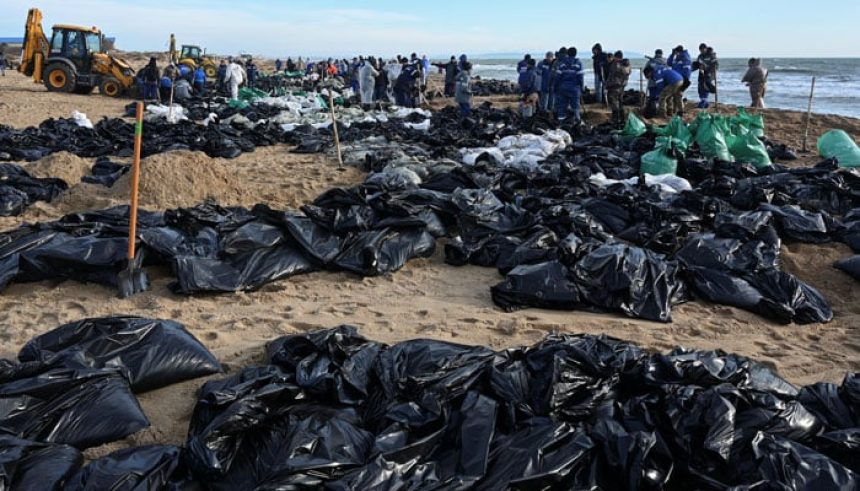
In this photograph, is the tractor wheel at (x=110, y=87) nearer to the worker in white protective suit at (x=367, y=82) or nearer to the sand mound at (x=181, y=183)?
the worker in white protective suit at (x=367, y=82)

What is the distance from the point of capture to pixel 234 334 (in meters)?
3.77

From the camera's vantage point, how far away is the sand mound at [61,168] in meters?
7.50

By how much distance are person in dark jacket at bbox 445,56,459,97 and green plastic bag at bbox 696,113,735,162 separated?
11679 mm

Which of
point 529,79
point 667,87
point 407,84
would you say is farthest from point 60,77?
point 667,87

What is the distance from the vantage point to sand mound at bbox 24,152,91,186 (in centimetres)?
750

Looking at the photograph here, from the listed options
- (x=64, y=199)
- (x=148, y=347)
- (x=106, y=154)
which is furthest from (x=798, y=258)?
(x=106, y=154)

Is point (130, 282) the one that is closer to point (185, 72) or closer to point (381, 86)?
point (381, 86)

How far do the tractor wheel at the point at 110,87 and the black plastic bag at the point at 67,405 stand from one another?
64.7 feet

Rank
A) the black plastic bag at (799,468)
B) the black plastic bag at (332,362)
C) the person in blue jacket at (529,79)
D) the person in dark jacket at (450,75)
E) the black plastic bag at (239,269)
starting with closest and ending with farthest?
the black plastic bag at (799,468) → the black plastic bag at (332,362) → the black plastic bag at (239,269) → the person in blue jacket at (529,79) → the person in dark jacket at (450,75)

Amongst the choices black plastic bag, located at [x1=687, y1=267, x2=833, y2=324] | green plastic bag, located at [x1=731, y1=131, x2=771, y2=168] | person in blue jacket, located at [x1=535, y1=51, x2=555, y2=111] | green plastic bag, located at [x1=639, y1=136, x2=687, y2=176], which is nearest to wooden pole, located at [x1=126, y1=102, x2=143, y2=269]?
black plastic bag, located at [x1=687, y1=267, x2=833, y2=324]

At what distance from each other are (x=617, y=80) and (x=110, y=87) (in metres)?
15.7

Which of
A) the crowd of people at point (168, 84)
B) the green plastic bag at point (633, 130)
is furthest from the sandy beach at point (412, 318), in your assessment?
the crowd of people at point (168, 84)

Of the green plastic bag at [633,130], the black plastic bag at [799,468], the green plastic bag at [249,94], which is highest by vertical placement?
the green plastic bag at [249,94]

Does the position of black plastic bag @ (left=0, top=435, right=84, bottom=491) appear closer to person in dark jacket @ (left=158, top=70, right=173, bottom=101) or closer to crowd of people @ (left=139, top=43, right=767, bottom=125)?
crowd of people @ (left=139, top=43, right=767, bottom=125)
